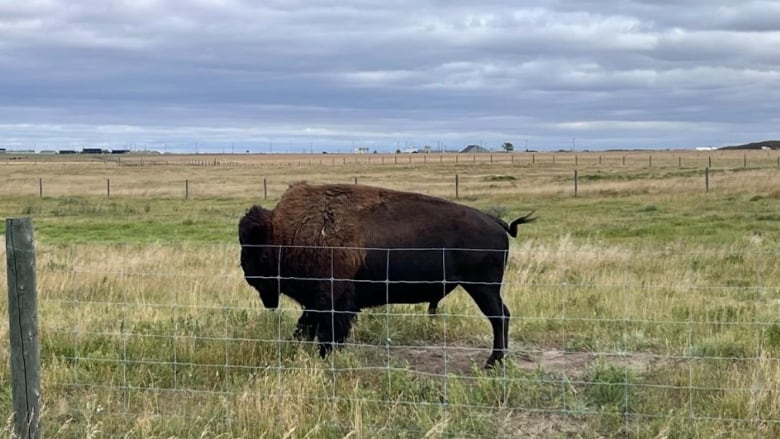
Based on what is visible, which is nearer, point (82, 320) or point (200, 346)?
point (200, 346)

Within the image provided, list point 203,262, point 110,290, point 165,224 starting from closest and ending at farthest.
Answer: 1. point 110,290
2. point 203,262
3. point 165,224

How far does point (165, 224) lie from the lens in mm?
23484

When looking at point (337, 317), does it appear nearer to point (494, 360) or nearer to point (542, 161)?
point (494, 360)

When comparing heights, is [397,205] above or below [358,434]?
above

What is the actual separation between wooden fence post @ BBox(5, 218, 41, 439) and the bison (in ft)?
8.31

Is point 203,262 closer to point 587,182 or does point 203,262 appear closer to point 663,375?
point 663,375

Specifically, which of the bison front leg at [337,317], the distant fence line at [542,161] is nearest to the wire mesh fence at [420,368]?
the bison front leg at [337,317]

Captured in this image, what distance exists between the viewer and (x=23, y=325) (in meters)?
4.71

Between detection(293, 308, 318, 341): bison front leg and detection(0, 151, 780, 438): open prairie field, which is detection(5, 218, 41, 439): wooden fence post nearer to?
detection(0, 151, 780, 438): open prairie field

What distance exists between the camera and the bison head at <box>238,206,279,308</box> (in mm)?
7359

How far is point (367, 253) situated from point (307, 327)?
862 mm

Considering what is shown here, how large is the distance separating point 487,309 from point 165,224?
59.3 feet

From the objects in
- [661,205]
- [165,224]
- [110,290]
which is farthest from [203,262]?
[661,205]

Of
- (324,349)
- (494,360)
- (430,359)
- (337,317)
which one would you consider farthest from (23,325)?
(494,360)
